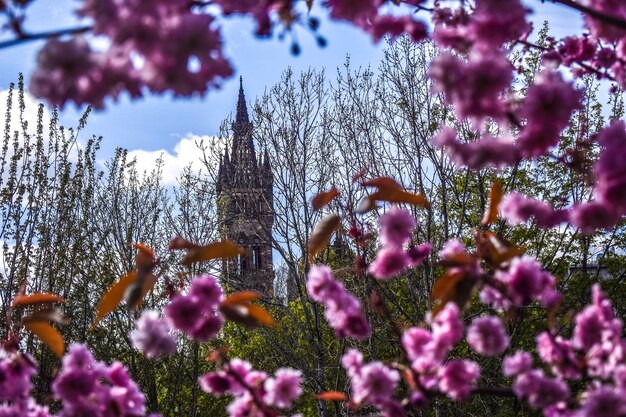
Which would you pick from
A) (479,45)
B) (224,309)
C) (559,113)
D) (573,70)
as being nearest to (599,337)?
(559,113)

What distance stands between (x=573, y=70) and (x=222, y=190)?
353 inches

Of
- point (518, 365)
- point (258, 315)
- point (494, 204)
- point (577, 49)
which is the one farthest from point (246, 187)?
point (518, 365)

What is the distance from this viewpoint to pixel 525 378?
47.7 inches

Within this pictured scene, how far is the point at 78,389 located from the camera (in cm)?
131

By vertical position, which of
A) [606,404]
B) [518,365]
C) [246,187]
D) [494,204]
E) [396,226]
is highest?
[246,187]

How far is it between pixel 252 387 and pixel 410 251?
528 millimetres

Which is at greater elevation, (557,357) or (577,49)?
(577,49)

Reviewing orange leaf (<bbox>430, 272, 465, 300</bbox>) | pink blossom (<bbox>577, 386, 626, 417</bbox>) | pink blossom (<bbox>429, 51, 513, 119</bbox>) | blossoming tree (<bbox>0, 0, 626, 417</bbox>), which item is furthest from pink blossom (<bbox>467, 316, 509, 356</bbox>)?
pink blossom (<bbox>429, 51, 513, 119</bbox>)

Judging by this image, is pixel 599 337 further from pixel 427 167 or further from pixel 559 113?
pixel 427 167

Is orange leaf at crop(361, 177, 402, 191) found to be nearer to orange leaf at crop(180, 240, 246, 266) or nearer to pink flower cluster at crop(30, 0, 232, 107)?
orange leaf at crop(180, 240, 246, 266)

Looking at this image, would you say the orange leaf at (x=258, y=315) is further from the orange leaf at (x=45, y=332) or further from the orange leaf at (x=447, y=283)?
the orange leaf at (x=45, y=332)

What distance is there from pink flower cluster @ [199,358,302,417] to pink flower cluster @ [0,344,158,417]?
0.17 meters

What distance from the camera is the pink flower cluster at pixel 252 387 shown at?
1403mm

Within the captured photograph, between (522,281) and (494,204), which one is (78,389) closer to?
(522,281)
